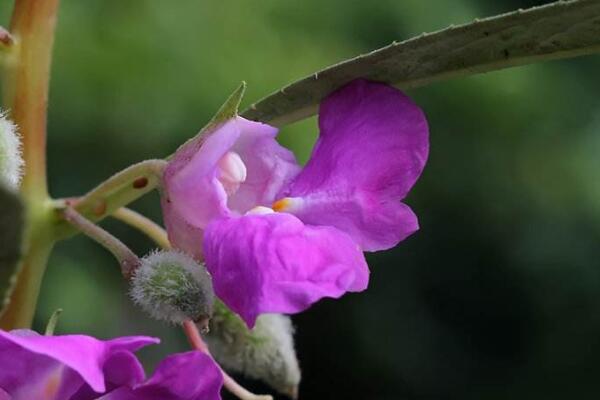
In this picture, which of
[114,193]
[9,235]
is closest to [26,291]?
[114,193]

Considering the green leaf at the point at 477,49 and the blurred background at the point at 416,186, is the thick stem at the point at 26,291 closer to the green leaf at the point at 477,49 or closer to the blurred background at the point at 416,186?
the green leaf at the point at 477,49

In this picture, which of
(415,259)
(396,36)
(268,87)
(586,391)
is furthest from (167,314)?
(586,391)

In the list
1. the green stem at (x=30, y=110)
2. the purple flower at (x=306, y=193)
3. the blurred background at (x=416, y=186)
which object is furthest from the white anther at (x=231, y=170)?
the blurred background at (x=416, y=186)

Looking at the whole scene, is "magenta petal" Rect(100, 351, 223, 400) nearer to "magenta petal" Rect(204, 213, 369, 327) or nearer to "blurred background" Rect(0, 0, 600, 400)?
"magenta petal" Rect(204, 213, 369, 327)

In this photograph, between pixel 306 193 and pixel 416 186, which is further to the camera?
pixel 416 186

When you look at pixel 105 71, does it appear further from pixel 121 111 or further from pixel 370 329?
pixel 370 329

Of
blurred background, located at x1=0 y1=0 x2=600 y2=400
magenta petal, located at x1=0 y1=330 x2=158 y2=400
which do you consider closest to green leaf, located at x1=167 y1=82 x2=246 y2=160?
magenta petal, located at x1=0 y1=330 x2=158 y2=400

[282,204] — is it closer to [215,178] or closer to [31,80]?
[215,178]
